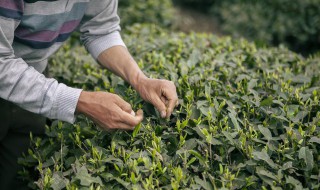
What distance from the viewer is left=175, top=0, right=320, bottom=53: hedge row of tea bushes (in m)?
5.67

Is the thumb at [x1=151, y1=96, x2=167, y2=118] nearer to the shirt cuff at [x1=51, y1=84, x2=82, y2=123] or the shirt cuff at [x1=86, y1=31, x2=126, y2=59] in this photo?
the shirt cuff at [x1=51, y1=84, x2=82, y2=123]

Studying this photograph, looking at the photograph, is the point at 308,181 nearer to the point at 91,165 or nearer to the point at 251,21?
the point at 91,165

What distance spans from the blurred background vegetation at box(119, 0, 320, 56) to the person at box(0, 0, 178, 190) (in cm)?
256

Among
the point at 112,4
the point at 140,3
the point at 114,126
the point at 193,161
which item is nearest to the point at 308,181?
the point at 193,161

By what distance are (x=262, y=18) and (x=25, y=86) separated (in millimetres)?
4527

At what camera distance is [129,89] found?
254 centimetres

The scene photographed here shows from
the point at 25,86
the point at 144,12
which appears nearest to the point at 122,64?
the point at 25,86

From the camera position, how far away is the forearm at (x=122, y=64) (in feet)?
8.01

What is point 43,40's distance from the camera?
2.28 m

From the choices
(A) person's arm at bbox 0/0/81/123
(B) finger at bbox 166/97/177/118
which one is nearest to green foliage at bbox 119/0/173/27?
(B) finger at bbox 166/97/177/118

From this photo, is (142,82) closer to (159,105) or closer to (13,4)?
(159,105)

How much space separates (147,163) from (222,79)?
1068 millimetres

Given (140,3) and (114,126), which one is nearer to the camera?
(114,126)

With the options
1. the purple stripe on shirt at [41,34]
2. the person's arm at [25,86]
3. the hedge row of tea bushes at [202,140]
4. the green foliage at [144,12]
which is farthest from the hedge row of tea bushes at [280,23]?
the person's arm at [25,86]
